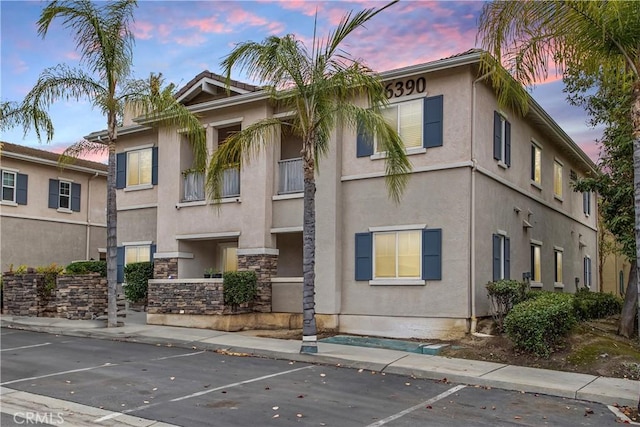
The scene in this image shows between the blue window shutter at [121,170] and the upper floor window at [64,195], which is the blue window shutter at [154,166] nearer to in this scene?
the blue window shutter at [121,170]

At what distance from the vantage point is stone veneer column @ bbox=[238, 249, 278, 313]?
1809 centimetres

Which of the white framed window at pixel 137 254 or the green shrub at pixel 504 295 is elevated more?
the white framed window at pixel 137 254

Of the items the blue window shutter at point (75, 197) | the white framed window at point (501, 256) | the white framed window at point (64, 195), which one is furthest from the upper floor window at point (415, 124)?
the blue window shutter at point (75, 197)

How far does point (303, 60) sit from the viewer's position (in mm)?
13555

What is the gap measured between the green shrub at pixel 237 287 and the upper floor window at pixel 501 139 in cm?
773

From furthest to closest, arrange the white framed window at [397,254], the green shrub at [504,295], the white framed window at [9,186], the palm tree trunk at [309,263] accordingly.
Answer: the white framed window at [9,186]
the white framed window at [397,254]
the green shrub at [504,295]
the palm tree trunk at [309,263]

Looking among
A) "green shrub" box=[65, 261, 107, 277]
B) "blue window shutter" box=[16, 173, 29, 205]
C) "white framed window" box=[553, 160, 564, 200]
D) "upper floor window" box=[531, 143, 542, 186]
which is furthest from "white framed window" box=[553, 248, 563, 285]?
"blue window shutter" box=[16, 173, 29, 205]

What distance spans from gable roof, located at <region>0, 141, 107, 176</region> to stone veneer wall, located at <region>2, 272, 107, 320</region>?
21.5 feet

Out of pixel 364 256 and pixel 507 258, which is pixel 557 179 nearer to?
pixel 507 258

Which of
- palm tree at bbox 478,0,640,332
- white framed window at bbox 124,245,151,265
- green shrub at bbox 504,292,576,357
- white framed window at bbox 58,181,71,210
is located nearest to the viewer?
palm tree at bbox 478,0,640,332

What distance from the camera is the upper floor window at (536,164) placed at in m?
20.1

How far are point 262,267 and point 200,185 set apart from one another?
3.80 m

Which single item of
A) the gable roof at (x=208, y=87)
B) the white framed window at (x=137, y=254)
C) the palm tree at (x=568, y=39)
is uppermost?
the gable roof at (x=208, y=87)

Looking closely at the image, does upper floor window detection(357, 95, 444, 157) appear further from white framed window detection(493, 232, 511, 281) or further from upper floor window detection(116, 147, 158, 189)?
upper floor window detection(116, 147, 158, 189)
